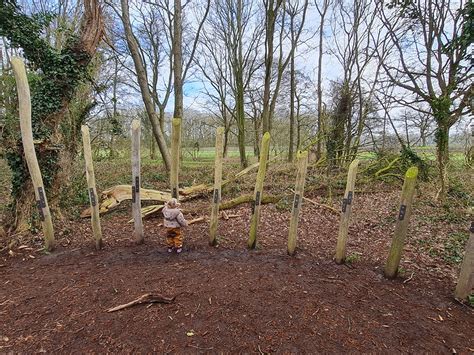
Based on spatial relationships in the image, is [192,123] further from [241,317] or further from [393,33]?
[241,317]

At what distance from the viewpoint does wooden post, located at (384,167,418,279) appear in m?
3.52

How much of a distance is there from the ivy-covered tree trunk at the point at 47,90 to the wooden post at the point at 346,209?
18.1ft

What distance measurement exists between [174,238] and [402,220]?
133 inches

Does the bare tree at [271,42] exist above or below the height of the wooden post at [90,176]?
above

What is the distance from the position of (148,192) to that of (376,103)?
1190 cm

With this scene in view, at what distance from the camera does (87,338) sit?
8.59 feet

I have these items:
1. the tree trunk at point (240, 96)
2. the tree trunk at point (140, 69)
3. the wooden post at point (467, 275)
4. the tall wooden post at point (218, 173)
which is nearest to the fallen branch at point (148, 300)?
the tall wooden post at point (218, 173)

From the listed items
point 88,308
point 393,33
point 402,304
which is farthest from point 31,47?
point 393,33

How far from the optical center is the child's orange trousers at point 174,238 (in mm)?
4469

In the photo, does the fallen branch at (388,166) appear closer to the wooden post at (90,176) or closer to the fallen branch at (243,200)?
the fallen branch at (243,200)

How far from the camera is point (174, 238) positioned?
4488mm

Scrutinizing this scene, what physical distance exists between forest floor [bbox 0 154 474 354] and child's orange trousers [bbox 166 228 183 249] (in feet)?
0.60

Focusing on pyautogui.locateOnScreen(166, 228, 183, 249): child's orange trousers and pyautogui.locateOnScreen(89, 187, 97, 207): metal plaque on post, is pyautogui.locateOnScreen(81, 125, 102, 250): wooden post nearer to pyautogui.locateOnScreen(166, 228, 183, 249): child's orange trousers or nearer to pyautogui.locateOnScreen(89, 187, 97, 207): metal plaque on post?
pyautogui.locateOnScreen(89, 187, 97, 207): metal plaque on post

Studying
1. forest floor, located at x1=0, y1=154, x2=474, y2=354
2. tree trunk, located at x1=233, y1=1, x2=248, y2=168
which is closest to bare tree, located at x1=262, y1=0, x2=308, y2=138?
tree trunk, located at x1=233, y1=1, x2=248, y2=168
